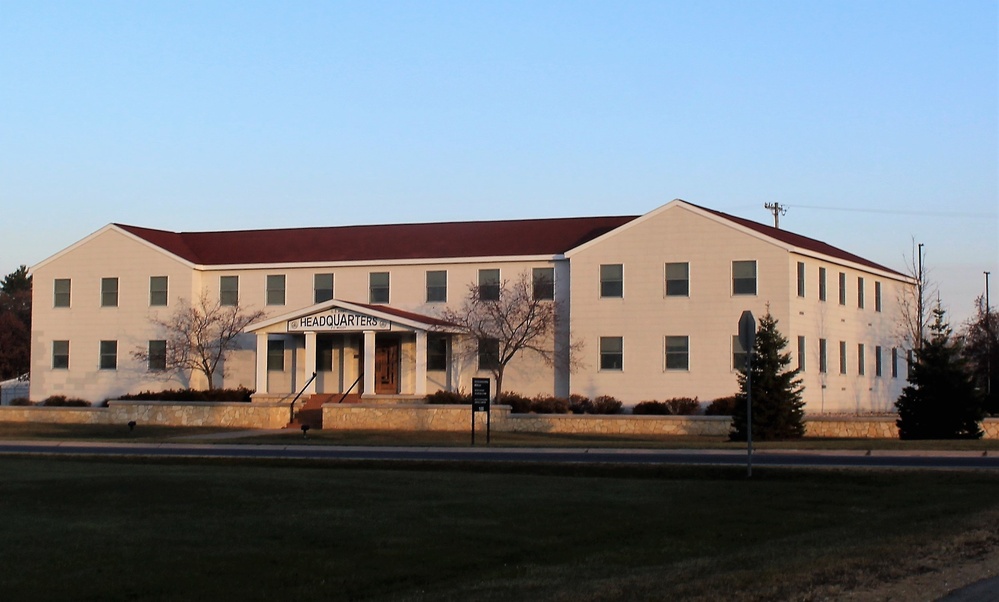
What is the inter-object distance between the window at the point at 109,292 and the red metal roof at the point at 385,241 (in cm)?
247

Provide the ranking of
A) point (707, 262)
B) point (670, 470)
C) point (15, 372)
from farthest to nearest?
point (15, 372)
point (707, 262)
point (670, 470)

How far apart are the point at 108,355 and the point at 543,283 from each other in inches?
810

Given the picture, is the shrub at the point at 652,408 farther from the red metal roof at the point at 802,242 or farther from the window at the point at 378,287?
the window at the point at 378,287

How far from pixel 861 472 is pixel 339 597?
12.1m

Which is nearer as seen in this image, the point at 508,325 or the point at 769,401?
the point at 769,401

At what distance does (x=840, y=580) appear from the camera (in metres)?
9.60

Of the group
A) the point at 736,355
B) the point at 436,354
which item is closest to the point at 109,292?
the point at 436,354

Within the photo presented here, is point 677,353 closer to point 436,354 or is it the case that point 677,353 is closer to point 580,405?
point 580,405

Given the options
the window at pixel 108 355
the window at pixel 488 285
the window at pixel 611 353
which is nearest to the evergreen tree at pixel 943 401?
the window at pixel 611 353

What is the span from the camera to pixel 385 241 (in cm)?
5312

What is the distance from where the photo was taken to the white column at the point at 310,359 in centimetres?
4731

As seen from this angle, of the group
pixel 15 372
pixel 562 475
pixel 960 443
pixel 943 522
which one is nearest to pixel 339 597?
pixel 943 522

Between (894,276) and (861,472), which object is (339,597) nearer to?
(861,472)

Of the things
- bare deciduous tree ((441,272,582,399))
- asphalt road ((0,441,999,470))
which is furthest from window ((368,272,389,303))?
asphalt road ((0,441,999,470))
